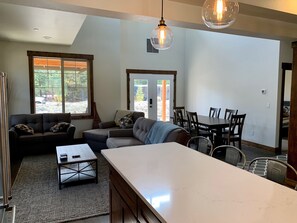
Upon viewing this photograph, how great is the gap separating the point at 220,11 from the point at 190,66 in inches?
255

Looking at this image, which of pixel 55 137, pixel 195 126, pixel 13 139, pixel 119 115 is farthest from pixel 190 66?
pixel 13 139

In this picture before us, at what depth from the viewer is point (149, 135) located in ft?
14.8

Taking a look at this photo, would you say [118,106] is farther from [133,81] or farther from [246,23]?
[246,23]

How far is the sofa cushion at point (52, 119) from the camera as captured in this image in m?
6.03

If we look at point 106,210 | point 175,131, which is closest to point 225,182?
point 106,210

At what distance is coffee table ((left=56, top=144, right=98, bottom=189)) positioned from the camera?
3.66m

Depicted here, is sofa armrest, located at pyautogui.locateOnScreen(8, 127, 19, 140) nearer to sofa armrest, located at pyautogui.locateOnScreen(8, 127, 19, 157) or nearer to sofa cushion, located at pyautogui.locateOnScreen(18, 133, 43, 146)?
sofa armrest, located at pyautogui.locateOnScreen(8, 127, 19, 157)

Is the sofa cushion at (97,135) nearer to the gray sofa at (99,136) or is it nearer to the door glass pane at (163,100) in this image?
the gray sofa at (99,136)

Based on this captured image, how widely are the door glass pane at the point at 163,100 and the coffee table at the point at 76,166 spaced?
14.7 feet

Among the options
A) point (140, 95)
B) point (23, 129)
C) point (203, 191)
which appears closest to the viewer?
point (203, 191)

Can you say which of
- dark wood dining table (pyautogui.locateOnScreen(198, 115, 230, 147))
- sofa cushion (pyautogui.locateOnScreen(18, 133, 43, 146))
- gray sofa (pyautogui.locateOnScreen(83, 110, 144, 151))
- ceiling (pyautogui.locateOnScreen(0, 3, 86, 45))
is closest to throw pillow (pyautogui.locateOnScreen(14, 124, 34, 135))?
sofa cushion (pyautogui.locateOnScreen(18, 133, 43, 146))

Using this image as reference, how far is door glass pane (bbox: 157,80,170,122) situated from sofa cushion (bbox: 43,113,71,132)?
333 centimetres

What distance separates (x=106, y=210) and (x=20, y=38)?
15.5 feet

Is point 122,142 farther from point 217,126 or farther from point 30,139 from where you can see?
point 30,139
